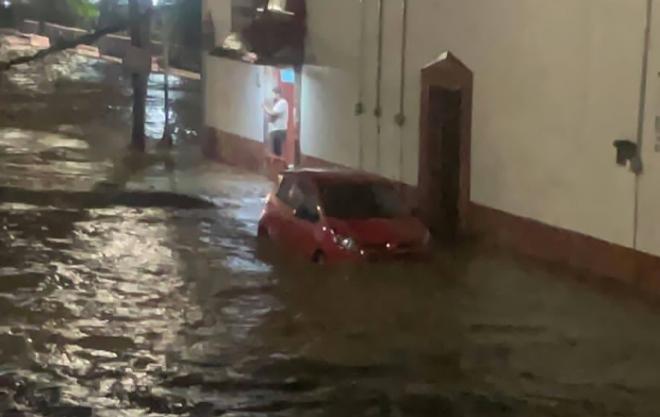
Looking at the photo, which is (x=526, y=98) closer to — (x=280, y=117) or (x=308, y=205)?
(x=308, y=205)

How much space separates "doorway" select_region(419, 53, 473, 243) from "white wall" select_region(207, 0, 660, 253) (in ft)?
0.90

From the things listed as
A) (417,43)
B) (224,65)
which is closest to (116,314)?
(417,43)

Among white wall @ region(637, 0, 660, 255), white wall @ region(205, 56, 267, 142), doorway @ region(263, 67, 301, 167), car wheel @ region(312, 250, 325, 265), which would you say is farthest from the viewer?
white wall @ region(205, 56, 267, 142)

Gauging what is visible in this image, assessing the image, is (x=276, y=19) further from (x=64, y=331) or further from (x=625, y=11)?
(x=64, y=331)

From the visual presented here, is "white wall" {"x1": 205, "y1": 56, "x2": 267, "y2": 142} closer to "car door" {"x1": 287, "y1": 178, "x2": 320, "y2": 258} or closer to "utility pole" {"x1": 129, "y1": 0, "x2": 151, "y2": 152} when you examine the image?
"utility pole" {"x1": 129, "y1": 0, "x2": 151, "y2": 152}

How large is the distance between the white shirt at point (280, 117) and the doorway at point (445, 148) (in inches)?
250

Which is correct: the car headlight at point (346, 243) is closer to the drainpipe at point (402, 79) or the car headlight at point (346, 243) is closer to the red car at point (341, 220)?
the red car at point (341, 220)

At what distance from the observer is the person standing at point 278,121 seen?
92.1ft

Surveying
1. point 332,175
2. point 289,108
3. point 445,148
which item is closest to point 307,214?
point 332,175

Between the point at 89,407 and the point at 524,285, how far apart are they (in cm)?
789

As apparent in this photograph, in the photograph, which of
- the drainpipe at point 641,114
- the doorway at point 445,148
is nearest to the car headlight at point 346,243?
the doorway at point 445,148

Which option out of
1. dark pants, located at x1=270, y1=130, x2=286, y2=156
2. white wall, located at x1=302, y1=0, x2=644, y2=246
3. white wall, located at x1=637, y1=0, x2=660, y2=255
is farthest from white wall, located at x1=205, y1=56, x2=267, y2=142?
white wall, located at x1=637, y1=0, x2=660, y2=255

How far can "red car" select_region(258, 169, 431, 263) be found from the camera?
698 inches

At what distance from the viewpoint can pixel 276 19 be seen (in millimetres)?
26406
